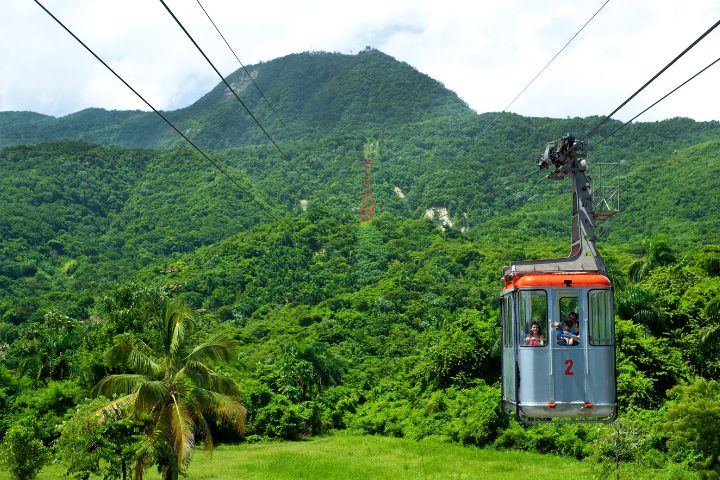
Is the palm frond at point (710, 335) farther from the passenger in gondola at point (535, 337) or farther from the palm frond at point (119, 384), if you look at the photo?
the palm frond at point (119, 384)

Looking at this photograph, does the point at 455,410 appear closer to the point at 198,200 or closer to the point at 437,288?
the point at 437,288

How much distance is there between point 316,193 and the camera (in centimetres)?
18838

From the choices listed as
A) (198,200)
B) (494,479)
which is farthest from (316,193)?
(494,479)

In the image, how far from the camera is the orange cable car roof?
53.7ft

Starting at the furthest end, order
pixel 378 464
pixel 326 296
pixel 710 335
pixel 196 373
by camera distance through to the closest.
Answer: pixel 326 296
pixel 710 335
pixel 378 464
pixel 196 373

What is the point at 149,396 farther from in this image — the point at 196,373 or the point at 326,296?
the point at 326,296

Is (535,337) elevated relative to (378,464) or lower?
elevated

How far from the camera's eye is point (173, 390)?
86.9ft

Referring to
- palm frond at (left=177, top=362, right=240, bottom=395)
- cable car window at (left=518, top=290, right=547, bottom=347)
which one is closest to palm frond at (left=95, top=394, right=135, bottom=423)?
palm frond at (left=177, top=362, right=240, bottom=395)

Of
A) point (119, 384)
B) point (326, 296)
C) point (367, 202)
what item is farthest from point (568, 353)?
point (367, 202)

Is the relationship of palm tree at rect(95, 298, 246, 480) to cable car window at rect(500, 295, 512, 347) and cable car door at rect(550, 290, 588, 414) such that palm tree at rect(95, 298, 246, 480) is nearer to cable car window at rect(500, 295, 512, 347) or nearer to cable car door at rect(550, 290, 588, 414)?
cable car window at rect(500, 295, 512, 347)

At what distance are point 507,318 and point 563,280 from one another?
70.7 inches

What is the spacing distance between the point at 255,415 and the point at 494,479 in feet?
77.7

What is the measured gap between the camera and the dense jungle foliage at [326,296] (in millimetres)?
29922
